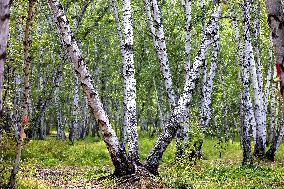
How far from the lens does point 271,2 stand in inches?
133

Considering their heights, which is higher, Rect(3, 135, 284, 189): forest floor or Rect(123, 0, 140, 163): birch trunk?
Rect(123, 0, 140, 163): birch trunk

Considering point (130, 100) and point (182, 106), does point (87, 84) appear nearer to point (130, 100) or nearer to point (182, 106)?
point (130, 100)

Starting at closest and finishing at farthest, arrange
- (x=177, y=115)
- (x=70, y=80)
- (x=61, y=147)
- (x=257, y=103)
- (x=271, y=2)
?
(x=271, y=2), (x=177, y=115), (x=257, y=103), (x=61, y=147), (x=70, y=80)

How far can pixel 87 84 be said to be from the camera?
11.9m

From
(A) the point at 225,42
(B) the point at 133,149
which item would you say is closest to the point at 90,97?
(B) the point at 133,149

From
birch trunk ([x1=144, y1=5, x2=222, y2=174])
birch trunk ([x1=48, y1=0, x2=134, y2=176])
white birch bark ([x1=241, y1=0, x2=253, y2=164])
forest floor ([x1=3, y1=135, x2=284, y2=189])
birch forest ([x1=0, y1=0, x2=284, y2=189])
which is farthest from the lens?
white birch bark ([x1=241, y1=0, x2=253, y2=164])

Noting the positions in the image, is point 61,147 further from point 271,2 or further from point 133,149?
point 271,2

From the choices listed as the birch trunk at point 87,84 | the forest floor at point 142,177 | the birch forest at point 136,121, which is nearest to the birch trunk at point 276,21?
the birch forest at point 136,121

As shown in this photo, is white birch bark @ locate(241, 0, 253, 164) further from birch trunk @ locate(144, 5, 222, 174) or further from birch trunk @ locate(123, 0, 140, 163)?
birch trunk @ locate(123, 0, 140, 163)

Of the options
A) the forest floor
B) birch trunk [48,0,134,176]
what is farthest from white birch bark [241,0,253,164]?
birch trunk [48,0,134,176]

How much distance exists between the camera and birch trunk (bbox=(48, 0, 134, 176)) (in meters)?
11.6

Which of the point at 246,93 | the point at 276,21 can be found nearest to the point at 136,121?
the point at 246,93

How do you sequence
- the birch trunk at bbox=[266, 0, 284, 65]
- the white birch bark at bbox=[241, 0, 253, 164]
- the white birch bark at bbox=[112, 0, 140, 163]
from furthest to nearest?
the white birch bark at bbox=[241, 0, 253, 164] < the white birch bark at bbox=[112, 0, 140, 163] < the birch trunk at bbox=[266, 0, 284, 65]

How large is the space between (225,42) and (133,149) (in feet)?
85.7
